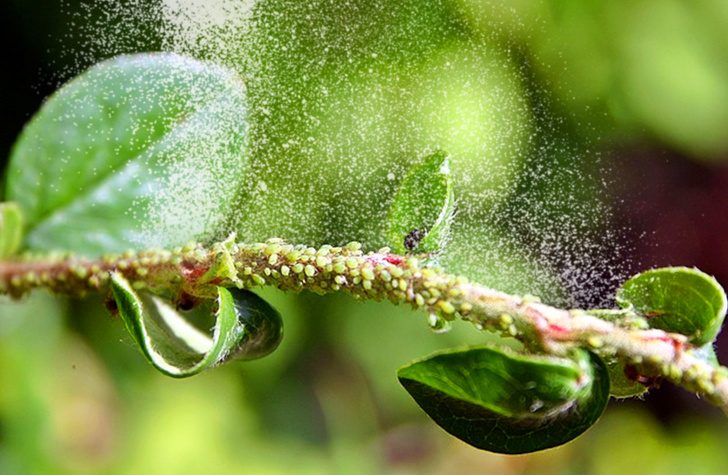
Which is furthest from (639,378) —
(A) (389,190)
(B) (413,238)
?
(A) (389,190)

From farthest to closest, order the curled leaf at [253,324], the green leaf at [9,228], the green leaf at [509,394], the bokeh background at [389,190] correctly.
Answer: the bokeh background at [389,190] < the green leaf at [9,228] < the curled leaf at [253,324] < the green leaf at [509,394]

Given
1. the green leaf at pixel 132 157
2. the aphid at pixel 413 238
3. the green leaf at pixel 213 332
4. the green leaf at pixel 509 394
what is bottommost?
the green leaf at pixel 132 157

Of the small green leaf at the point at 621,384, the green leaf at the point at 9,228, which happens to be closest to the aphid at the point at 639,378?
the small green leaf at the point at 621,384

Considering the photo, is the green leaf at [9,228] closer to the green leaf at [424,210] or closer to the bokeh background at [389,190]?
the bokeh background at [389,190]

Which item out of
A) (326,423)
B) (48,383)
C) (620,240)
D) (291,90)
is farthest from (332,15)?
(326,423)

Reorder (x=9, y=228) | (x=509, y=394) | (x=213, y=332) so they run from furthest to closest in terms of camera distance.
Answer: (x=9, y=228), (x=213, y=332), (x=509, y=394)

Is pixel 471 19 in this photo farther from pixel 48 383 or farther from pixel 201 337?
pixel 48 383

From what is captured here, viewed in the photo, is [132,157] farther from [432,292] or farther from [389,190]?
[432,292]

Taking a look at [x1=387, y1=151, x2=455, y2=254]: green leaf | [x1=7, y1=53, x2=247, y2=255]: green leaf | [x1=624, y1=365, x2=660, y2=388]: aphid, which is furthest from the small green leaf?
[x1=7, y1=53, x2=247, y2=255]: green leaf

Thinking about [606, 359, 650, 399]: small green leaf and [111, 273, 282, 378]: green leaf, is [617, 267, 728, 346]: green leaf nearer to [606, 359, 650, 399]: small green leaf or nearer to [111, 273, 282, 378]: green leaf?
[606, 359, 650, 399]: small green leaf
